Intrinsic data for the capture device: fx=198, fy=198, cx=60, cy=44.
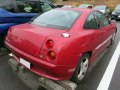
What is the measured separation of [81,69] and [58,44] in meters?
1.05

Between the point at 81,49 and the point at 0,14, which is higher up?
the point at 0,14

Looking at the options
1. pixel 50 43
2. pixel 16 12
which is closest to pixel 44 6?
pixel 16 12

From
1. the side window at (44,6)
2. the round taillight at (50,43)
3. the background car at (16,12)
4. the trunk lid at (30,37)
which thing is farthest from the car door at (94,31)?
the side window at (44,6)

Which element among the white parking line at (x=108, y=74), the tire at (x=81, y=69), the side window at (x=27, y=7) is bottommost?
the white parking line at (x=108, y=74)

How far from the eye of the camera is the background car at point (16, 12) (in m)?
4.95

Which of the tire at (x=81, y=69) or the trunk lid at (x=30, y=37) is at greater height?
the trunk lid at (x=30, y=37)

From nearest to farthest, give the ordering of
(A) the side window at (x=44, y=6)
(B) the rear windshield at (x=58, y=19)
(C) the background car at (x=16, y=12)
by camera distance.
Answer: (B) the rear windshield at (x=58, y=19) → (C) the background car at (x=16, y=12) → (A) the side window at (x=44, y=6)

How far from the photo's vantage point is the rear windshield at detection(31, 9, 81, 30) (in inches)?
161

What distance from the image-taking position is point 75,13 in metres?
4.49

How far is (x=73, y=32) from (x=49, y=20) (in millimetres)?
793

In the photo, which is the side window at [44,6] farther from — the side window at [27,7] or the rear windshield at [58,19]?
the rear windshield at [58,19]

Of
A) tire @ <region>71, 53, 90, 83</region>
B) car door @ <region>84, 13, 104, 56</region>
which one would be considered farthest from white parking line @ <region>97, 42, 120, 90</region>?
car door @ <region>84, 13, 104, 56</region>

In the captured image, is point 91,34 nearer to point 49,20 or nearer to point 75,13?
point 75,13

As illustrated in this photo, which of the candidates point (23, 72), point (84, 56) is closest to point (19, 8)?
point (23, 72)
